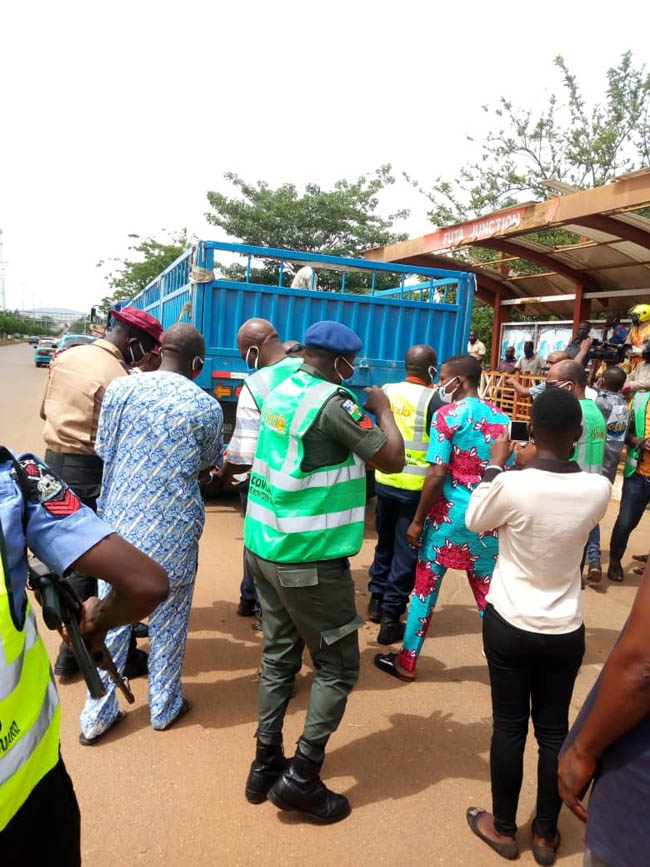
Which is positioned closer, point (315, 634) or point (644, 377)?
point (315, 634)

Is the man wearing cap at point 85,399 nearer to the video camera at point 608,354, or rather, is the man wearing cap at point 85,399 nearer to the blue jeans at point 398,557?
the blue jeans at point 398,557

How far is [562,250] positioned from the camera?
930 centimetres

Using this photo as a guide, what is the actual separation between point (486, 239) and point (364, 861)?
8.03 meters

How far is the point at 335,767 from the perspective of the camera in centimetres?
266

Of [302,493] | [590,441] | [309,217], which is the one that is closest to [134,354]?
[302,493]

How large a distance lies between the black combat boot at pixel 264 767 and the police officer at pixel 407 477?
147 cm

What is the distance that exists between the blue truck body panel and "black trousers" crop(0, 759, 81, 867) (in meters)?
4.39

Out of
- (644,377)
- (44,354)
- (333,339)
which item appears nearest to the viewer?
(333,339)

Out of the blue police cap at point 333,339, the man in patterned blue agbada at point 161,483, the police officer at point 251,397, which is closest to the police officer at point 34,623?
the blue police cap at point 333,339

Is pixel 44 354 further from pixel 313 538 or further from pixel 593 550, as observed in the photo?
pixel 313 538

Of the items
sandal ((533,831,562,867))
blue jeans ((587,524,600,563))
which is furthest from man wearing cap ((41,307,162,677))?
blue jeans ((587,524,600,563))

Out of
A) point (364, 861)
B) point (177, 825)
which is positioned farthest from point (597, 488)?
point (177, 825)

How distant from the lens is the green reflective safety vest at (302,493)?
7.39ft

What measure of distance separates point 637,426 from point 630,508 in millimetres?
694
